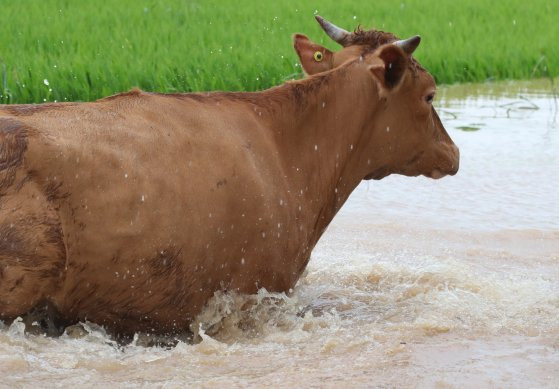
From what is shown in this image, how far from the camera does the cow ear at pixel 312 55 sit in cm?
577

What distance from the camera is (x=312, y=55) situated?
5.82m

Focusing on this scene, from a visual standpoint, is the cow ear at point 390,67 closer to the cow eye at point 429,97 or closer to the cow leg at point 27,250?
the cow eye at point 429,97

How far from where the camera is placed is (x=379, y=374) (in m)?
4.68

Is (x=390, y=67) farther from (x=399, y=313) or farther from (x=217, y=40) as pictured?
(x=217, y=40)

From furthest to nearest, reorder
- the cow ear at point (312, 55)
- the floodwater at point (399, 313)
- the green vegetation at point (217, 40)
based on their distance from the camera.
Result: the green vegetation at point (217, 40)
the cow ear at point (312, 55)
the floodwater at point (399, 313)

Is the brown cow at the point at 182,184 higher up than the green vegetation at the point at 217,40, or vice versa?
the brown cow at the point at 182,184

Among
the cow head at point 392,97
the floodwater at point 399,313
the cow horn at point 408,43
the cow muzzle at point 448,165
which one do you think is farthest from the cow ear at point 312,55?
the floodwater at point 399,313

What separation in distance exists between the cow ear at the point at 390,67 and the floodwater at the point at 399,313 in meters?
1.08

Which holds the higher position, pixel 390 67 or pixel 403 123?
pixel 390 67

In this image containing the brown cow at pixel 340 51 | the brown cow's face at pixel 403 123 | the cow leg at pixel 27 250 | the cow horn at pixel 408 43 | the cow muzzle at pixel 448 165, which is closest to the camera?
the cow leg at pixel 27 250

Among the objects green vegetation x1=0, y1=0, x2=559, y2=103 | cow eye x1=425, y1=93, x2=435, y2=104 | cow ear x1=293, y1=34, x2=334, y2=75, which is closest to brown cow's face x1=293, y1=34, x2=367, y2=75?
cow ear x1=293, y1=34, x2=334, y2=75

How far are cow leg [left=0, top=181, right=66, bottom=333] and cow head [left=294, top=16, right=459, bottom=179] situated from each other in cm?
185

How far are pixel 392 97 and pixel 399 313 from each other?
104 centimetres

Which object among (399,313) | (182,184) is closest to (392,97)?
(399,313)
